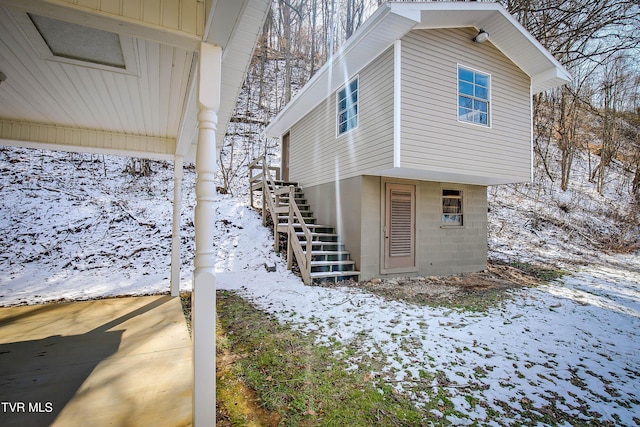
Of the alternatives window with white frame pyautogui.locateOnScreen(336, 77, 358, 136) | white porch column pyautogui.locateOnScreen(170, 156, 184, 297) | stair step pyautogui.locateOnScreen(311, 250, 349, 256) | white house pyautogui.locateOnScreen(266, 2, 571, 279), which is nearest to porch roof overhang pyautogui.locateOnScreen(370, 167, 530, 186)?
white house pyautogui.locateOnScreen(266, 2, 571, 279)

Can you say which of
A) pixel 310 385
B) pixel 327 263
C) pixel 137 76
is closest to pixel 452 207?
pixel 327 263

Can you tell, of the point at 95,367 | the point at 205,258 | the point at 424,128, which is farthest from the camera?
the point at 424,128

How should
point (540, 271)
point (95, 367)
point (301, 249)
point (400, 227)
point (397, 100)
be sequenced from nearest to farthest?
point (95, 367), point (397, 100), point (301, 249), point (400, 227), point (540, 271)

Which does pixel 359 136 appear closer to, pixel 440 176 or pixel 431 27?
pixel 440 176

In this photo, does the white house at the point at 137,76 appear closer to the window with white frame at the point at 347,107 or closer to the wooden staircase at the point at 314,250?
the wooden staircase at the point at 314,250

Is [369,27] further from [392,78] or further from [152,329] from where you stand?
[152,329]

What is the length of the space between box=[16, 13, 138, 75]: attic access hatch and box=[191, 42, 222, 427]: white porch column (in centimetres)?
96

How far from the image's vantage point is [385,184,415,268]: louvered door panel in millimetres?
6562

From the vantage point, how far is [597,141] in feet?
58.0

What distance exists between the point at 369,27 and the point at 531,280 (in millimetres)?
6305

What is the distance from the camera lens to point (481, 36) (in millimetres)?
6254

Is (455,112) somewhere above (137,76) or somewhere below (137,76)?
above

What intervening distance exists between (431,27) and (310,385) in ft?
21.3

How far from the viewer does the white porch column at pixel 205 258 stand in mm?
1801
